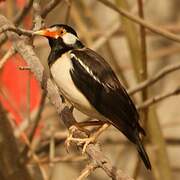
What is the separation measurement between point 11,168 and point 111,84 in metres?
0.49

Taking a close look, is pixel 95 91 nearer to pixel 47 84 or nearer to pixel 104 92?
pixel 104 92

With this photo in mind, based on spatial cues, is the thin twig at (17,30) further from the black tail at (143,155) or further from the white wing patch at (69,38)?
the black tail at (143,155)

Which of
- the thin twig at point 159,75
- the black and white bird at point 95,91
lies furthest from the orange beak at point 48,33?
the thin twig at point 159,75

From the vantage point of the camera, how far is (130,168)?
3.53 meters

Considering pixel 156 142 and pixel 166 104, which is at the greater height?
pixel 156 142

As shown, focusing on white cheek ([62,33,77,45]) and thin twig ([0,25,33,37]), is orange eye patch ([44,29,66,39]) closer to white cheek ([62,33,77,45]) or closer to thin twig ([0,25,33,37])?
white cheek ([62,33,77,45])

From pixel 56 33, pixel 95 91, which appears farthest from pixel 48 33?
pixel 95 91

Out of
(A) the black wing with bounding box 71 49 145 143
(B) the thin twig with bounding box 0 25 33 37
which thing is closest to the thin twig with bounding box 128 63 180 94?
(A) the black wing with bounding box 71 49 145 143

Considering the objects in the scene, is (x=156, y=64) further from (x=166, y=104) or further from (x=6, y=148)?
(x=6, y=148)

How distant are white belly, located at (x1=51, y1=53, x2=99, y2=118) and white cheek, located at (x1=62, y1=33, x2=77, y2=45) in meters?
0.09

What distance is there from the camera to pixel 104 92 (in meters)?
1.73

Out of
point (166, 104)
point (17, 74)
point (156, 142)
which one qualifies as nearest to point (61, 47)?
point (156, 142)

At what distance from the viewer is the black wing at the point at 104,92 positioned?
5.63 feet

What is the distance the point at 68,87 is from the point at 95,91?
3.1 inches
